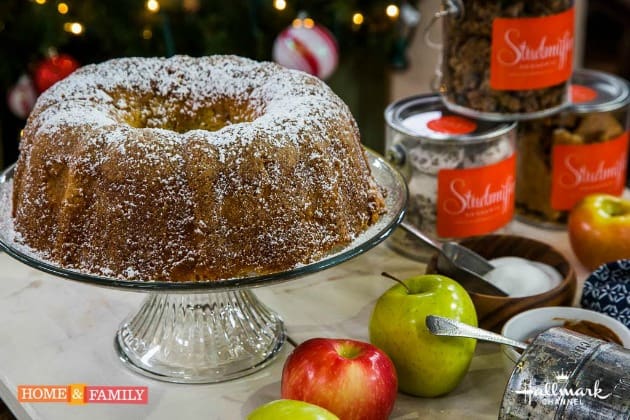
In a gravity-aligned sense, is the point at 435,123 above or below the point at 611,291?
above

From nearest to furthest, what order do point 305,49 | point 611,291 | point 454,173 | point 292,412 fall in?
point 292,412 < point 611,291 < point 454,173 < point 305,49

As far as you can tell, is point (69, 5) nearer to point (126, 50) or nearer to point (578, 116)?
point (126, 50)

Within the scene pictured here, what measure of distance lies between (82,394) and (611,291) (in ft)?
2.21

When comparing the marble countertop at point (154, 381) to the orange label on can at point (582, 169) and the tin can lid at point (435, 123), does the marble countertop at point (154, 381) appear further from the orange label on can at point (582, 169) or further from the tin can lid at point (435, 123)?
the tin can lid at point (435, 123)

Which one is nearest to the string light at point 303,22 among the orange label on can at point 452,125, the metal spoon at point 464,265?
the orange label on can at point 452,125

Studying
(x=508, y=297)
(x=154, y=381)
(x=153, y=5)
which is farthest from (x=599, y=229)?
(x=153, y=5)

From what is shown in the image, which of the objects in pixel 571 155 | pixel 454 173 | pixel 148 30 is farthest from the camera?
pixel 148 30

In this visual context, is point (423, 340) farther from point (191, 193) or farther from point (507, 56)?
point (507, 56)

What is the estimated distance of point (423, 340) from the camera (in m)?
0.99

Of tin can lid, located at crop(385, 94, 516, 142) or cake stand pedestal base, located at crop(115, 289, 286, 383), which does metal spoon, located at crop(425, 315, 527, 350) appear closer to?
cake stand pedestal base, located at crop(115, 289, 286, 383)

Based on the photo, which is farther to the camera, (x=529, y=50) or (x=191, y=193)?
(x=529, y=50)

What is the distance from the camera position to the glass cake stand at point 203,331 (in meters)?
1.08

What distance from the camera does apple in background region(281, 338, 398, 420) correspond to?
3.00 feet

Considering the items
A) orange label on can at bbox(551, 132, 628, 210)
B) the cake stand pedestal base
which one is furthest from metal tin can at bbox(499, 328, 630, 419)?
orange label on can at bbox(551, 132, 628, 210)
